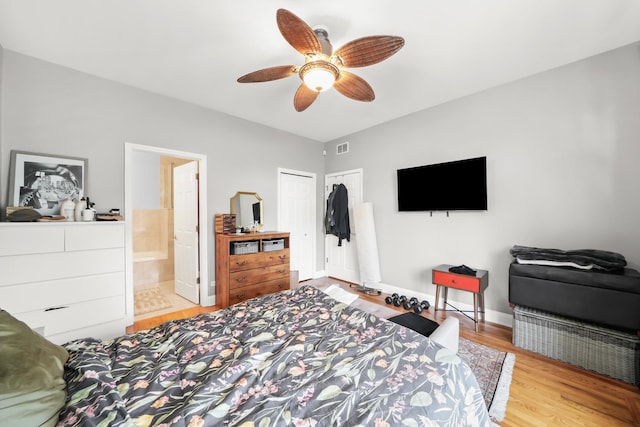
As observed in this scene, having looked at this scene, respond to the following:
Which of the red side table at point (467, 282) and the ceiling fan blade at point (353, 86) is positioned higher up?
the ceiling fan blade at point (353, 86)

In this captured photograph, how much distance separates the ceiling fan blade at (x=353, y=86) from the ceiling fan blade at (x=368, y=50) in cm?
16

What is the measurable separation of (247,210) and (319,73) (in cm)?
236

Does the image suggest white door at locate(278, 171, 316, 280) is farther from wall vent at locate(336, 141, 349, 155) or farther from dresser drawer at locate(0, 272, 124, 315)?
dresser drawer at locate(0, 272, 124, 315)

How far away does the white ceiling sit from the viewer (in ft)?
5.48

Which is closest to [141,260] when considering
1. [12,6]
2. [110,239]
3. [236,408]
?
[110,239]

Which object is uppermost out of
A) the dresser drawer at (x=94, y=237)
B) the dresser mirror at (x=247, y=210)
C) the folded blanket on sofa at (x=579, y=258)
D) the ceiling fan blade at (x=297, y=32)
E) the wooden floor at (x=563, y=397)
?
the ceiling fan blade at (x=297, y=32)

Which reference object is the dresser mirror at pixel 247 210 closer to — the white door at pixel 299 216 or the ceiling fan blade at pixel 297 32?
the white door at pixel 299 216

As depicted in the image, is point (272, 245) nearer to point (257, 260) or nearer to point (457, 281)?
point (257, 260)

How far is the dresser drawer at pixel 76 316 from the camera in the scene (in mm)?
1983

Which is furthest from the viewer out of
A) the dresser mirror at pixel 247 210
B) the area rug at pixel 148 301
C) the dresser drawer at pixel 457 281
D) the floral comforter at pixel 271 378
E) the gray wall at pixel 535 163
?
the dresser mirror at pixel 247 210

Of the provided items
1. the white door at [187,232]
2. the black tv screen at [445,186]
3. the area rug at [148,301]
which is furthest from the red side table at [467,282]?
the area rug at [148,301]

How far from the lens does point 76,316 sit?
215 cm

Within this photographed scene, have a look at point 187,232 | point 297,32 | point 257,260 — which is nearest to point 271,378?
point 297,32

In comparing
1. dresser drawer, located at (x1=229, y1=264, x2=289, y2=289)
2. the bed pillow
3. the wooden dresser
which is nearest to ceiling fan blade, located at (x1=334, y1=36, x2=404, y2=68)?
the bed pillow
